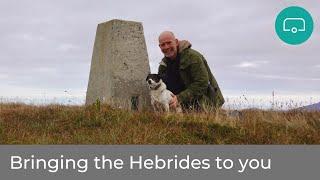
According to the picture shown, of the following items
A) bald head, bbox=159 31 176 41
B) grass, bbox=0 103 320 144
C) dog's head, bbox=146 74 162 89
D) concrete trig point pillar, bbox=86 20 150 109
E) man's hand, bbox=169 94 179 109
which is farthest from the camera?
concrete trig point pillar, bbox=86 20 150 109

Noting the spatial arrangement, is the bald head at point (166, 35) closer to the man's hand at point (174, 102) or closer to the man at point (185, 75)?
the man at point (185, 75)

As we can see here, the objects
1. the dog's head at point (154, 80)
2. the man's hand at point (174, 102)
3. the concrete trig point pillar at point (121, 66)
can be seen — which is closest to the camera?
the dog's head at point (154, 80)

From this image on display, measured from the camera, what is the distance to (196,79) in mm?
12781

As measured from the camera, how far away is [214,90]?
13.6 meters

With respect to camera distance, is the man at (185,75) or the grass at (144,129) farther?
the man at (185,75)

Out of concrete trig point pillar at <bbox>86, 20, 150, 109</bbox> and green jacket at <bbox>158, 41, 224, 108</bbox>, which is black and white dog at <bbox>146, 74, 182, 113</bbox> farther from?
concrete trig point pillar at <bbox>86, 20, 150, 109</bbox>

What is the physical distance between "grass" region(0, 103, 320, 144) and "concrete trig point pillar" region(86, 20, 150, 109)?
1.76 metres

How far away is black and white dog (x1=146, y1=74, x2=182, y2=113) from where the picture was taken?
12312 millimetres

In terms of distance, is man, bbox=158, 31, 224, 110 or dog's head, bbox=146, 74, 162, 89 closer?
dog's head, bbox=146, 74, 162, 89

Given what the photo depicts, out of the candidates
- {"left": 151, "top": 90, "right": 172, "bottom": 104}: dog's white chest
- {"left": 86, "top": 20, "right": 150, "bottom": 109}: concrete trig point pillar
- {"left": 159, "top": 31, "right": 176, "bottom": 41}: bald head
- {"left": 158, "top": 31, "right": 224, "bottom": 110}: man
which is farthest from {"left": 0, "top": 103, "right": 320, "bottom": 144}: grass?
{"left": 159, "top": 31, "right": 176, "bottom": 41}: bald head

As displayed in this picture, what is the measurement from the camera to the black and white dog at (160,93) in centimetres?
1231

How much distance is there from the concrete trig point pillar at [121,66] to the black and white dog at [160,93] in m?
0.89

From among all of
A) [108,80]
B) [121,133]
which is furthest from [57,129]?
[108,80]

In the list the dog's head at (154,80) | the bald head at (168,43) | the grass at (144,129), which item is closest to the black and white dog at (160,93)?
the dog's head at (154,80)
